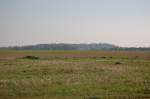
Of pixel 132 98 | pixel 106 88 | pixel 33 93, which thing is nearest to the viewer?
pixel 132 98

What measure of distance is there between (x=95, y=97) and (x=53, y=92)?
2.99 meters

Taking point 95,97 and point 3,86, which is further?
point 3,86

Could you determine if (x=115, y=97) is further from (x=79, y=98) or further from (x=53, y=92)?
(x=53, y=92)

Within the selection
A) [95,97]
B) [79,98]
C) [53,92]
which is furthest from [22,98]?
[95,97]

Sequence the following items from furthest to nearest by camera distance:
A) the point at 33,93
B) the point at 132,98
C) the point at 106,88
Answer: the point at 106,88 → the point at 33,93 → the point at 132,98

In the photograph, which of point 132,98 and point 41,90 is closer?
point 132,98

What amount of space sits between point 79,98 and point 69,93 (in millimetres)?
1705

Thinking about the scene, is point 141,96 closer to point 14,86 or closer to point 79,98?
point 79,98

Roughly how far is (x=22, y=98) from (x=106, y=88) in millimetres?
5985

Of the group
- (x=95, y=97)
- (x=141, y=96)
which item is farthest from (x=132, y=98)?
(x=95, y=97)

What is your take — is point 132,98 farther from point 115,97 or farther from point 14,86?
point 14,86

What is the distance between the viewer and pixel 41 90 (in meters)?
14.6

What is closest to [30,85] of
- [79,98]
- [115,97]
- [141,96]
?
[79,98]

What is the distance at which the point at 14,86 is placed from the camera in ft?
52.5
